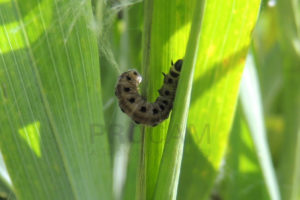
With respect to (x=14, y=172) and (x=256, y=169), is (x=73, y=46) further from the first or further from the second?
(x=256, y=169)

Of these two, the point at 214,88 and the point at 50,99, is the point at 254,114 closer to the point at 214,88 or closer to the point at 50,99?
the point at 214,88

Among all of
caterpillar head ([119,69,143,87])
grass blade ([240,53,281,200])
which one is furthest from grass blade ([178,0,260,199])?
grass blade ([240,53,281,200])

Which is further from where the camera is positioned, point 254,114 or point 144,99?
point 254,114

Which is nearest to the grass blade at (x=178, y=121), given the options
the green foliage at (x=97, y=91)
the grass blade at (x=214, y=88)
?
the green foliage at (x=97, y=91)

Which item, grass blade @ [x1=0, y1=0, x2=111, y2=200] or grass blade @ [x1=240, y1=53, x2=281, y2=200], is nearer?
grass blade @ [x1=0, y1=0, x2=111, y2=200]

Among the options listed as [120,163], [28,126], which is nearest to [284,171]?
[120,163]

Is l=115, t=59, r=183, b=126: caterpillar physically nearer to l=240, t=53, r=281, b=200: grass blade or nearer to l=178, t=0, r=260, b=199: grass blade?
l=178, t=0, r=260, b=199: grass blade

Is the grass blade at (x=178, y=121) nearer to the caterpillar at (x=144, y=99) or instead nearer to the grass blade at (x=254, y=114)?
the caterpillar at (x=144, y=99)

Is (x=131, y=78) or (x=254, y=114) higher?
(x=131, y=78)

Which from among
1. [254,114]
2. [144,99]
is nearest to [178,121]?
[144,99]
